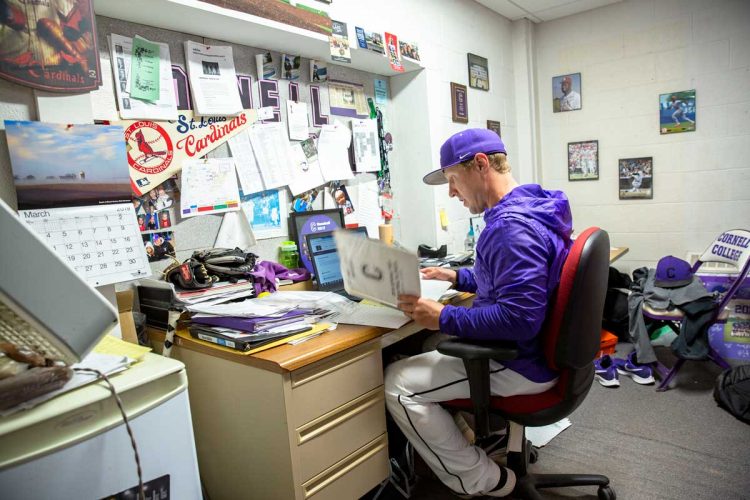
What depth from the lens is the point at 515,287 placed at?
1.28m

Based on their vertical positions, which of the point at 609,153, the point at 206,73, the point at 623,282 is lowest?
the point at 623,282

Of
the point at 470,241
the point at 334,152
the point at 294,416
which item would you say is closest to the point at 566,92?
the point at 470,241

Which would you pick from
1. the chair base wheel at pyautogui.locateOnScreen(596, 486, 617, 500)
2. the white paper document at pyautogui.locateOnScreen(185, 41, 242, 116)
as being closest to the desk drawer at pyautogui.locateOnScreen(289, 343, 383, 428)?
the chair base wheel at pyautogui.locateOnScreen(596, 486, 617, 500)

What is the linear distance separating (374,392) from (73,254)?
3.11ft

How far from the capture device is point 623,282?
3281mm

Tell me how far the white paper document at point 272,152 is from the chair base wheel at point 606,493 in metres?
1.70

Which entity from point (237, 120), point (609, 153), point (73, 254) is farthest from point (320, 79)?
point (609, 153)

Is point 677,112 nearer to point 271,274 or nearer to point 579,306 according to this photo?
point 579,306

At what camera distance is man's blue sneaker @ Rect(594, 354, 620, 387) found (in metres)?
2.62

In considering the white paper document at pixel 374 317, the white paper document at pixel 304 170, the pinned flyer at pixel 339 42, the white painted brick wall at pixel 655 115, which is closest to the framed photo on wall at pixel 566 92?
the white painted brick wall at pixel 655 115

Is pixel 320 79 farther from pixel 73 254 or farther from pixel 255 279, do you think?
pixel 73 254

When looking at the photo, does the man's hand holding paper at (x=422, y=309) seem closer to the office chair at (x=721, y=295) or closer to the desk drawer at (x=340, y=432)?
the desk drawer at (x=340, y=432)

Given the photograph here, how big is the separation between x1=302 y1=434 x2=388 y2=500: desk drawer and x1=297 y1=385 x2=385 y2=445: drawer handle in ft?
0.40

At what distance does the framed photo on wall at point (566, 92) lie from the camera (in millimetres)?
3572
